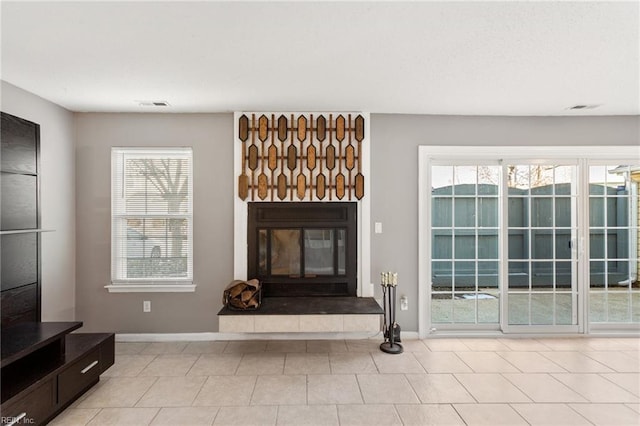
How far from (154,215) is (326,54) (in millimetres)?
2550

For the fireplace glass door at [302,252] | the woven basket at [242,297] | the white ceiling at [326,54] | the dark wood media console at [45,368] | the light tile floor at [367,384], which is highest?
the white ceiling at [326,54]

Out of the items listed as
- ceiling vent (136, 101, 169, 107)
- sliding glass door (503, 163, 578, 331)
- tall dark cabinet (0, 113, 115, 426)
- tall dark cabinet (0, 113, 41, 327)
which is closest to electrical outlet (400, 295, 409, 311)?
sliding glass door (503, 163, 578, 331)

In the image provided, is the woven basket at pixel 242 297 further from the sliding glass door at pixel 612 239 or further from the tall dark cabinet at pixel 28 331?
the sliding glass door at pixel 612 239

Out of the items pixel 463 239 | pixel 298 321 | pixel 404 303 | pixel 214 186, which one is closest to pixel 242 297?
pixel 298 321

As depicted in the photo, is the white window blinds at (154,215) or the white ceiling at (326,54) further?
the white window blinds at (154,215)

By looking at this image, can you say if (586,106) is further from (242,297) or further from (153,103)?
(153,103)

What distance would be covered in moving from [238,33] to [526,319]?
405 centimetres

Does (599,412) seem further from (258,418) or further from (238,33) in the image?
(238,33)

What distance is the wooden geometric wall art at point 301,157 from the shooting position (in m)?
3.67

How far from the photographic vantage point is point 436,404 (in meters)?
2.47

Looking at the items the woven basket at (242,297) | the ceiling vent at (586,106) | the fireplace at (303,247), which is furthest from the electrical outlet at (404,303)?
the ceiling vent at (586,106)

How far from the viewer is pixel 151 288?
3.65 m

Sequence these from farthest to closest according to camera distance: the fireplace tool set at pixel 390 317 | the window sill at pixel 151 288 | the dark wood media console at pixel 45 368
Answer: the window sill at pixel 151 288 < the fireplace tool set at pixel 390 317 < the dark wood media console at pixel 45 368

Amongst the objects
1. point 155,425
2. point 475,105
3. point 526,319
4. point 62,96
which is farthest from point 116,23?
point 526,319
